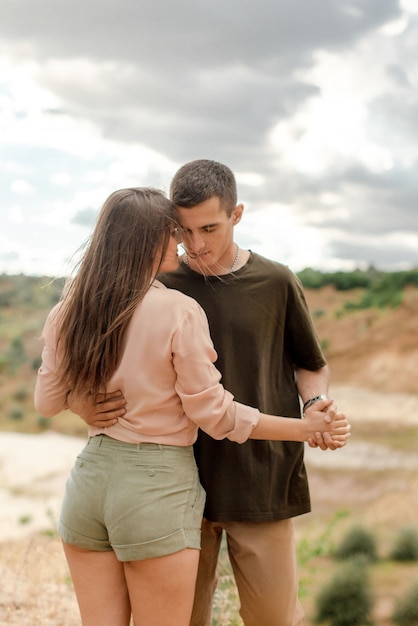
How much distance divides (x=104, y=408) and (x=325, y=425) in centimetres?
70

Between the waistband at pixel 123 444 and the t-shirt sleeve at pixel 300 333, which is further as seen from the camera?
the t-shirt sleeve at pixel 300 333

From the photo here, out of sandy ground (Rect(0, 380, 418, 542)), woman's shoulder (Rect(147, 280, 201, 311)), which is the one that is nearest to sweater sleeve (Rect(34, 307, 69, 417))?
woman's shoulder (Rect(147, 280, 201, 311))

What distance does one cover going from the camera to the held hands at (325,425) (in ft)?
7.30

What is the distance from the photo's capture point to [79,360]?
1.93 metres

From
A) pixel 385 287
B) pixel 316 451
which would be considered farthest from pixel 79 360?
pixel 385 287

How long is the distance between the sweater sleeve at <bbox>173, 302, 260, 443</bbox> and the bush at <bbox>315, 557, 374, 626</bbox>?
799 cm

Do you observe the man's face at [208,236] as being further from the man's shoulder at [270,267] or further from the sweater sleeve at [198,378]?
the sweater sleeve at [198,378]

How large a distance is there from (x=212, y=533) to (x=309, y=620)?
7450mm

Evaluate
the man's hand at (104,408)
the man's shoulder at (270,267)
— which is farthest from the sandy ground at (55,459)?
the man's hand at (104,408)

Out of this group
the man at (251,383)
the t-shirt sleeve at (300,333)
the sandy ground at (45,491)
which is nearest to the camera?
the man at (251,383)

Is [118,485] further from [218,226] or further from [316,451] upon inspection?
[316,451]

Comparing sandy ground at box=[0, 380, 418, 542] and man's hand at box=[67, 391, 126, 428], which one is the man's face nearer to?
man's hand at box=[67, 391, 126, 428]

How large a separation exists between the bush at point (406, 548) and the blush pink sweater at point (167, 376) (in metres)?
10.6

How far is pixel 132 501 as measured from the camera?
1.88 metres
